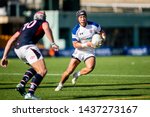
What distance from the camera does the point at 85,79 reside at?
20875 millimetres

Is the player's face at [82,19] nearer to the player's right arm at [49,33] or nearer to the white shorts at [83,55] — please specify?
the white shorts at [83,55]

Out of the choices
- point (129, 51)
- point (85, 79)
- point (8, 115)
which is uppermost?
point (8, 115)

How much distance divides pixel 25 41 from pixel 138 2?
140 feet

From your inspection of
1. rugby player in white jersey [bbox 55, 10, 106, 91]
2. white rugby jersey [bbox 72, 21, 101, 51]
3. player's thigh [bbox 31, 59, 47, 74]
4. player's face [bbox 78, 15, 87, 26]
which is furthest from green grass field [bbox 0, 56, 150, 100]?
player's face [bbox 78, 15, 87, 26]

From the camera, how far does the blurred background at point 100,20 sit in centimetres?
4988

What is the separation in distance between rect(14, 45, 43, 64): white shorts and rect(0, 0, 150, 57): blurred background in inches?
1212

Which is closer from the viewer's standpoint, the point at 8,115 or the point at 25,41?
the point at 8,115

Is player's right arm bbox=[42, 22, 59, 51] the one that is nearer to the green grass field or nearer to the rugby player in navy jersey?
the rugby player in navy jersey

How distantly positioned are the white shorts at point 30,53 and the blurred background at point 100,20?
30.8 metres

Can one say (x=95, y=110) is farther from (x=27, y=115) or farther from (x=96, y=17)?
(x=96, y=17)

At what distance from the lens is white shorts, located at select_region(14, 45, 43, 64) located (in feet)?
46.0

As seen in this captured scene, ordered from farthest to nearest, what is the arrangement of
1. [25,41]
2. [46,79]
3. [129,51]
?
[129,51] → [46,79] → [25,41]

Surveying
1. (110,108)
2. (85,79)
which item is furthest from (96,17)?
(110,108)

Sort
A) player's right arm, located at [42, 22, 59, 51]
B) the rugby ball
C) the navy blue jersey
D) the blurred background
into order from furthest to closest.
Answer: the blurred background
the rugby ball
the navy blue jersey
player's right arm, located at [42, 22, 59, 51]
